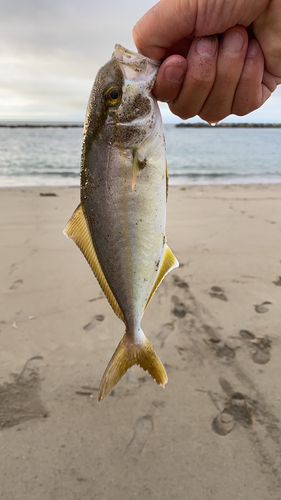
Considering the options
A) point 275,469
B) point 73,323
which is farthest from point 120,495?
point 73,323

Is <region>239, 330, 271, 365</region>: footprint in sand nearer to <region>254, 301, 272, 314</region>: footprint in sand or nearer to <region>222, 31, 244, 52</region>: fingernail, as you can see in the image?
<region>254, 301, 272, 314</region>: footprint in sand

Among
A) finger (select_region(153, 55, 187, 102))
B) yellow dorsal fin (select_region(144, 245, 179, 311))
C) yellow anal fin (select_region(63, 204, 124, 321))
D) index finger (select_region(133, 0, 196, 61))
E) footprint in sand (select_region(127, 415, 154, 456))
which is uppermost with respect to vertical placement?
index finger (select_region(133, 0, 196, 61))

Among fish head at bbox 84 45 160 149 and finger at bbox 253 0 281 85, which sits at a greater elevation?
finger at bbox 253 0 281 85

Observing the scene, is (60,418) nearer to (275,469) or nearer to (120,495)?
(120,495)

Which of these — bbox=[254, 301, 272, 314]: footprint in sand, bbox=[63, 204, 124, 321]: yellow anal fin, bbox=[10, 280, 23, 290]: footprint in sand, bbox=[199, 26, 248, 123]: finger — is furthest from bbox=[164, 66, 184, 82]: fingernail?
bbox=[10, 280, 23, 290]: footprint in sand

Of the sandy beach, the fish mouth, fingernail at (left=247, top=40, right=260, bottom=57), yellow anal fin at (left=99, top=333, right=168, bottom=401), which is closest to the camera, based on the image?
the fish mouth

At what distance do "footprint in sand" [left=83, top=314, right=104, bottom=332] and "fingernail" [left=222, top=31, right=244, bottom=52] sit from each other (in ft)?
8.55

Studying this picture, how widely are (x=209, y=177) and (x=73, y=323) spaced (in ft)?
43.4

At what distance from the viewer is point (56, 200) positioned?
8203 mm

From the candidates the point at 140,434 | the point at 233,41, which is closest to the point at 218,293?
the point at 140,434

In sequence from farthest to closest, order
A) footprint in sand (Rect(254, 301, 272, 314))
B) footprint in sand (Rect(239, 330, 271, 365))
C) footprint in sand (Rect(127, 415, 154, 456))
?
footprint in sand (Rect(254, 301, 272, 314))
footprint in sand (Rect(239, 330, 271, 365))
footprint in sand (Rect(127, 415, 154, 456))

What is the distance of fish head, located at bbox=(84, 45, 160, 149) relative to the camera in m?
1.51

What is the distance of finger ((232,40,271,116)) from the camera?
174cm

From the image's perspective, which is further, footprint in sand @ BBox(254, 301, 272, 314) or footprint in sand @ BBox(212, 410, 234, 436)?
footprint in sand @ BBox(254, 301, 272, 314)
